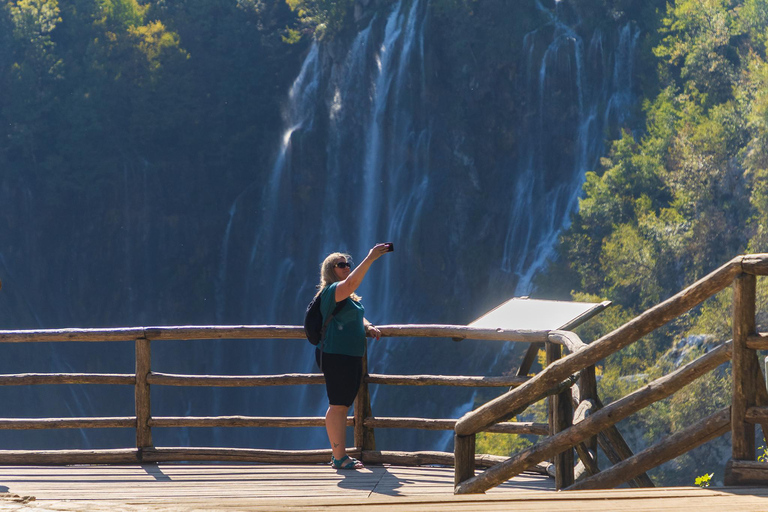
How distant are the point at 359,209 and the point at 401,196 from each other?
5.44ft

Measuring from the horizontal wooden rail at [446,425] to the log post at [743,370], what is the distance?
228 centimetres

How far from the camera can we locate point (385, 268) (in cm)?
3225

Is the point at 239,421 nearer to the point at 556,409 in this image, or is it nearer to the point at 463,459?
the point at 556,409

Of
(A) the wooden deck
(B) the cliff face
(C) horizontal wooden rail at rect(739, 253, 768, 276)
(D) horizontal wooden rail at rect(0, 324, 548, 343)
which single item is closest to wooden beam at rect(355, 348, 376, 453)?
(A) the wooden deck

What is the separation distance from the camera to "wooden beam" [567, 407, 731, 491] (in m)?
3.55

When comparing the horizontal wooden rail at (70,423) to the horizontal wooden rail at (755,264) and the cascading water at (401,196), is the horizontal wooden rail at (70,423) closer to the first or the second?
the horizontal wooden rail at (755,264)

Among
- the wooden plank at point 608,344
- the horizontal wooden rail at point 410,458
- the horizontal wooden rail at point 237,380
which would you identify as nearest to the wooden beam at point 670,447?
the wooden plank at point 608,344

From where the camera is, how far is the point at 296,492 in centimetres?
529

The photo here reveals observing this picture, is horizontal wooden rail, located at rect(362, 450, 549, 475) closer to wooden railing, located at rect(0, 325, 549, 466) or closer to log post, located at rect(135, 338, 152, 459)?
wooden railing, located at rect(0, 325, 549, 466)

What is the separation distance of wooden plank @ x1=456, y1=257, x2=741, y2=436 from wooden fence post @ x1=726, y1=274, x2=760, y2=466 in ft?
0.24

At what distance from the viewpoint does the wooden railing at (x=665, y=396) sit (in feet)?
11.4

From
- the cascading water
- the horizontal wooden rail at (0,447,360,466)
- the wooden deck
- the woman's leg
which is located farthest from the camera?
the cascading water

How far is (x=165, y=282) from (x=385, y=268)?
9520mm

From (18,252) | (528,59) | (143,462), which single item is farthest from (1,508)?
(18,252)
